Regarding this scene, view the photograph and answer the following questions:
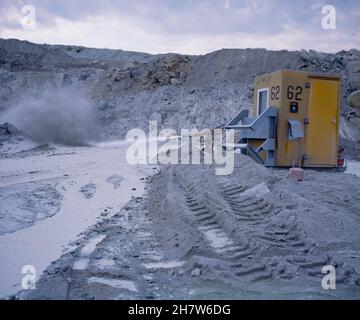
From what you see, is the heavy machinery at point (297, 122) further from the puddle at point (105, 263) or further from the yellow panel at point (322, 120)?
the puddle at point (105, 263)

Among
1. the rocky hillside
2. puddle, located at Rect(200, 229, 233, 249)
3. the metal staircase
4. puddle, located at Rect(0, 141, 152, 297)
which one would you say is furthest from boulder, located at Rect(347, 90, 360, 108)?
puddle, located at Rect(200, 229, 233, 249)

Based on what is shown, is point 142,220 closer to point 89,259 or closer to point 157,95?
point 89,259

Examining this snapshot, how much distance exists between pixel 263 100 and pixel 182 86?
61.0 feet

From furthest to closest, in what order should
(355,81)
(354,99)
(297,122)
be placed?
(355,81) < (354,99) < (297,122)

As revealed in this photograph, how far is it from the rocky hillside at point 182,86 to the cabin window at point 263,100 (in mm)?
9795

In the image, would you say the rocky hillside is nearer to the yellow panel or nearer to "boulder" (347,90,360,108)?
"boulder" (347,90,360,108)

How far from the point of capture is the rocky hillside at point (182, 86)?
25.5 metres

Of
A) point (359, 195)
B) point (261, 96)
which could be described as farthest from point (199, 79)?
point (359, 195)

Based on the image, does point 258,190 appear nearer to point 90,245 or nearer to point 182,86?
point 90,245

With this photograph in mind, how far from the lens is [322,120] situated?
1091 cm

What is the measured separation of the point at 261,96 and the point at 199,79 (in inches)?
728

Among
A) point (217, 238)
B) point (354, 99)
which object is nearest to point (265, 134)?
point (217, 238)

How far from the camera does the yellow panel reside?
10769mm
